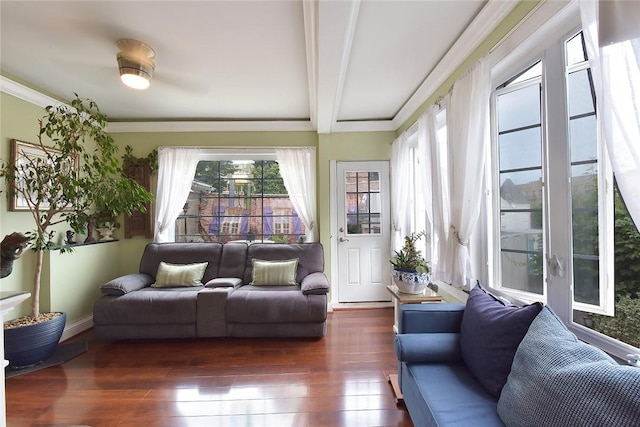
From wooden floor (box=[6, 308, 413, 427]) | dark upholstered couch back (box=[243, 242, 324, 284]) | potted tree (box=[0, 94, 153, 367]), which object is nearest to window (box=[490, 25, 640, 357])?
wooden floor (box=[6, 308, 413, 427])

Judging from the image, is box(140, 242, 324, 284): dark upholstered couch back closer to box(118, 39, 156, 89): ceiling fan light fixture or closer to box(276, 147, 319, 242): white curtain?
box(276, 147, 319, 242): white curtain

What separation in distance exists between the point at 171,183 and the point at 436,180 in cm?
317

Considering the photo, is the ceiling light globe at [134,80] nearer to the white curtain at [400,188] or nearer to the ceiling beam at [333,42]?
the ceiling beam at [333,42]

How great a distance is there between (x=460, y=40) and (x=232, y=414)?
9.55 ft

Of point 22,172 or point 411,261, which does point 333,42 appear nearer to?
point 411,261

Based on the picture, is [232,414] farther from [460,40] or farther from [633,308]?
[460,40]

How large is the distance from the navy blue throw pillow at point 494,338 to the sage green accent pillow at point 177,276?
9.09ft

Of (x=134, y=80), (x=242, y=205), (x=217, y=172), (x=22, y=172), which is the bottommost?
(x=242, y=205)

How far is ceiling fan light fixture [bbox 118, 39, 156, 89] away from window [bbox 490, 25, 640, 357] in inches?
98.9

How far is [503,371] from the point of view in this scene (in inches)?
50.8

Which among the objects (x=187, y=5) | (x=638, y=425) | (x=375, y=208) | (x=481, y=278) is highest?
(x=187, y=5)

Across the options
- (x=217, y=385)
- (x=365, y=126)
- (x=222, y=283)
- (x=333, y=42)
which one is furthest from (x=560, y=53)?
(x=222, y=283)

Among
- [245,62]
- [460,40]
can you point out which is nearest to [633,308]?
[460,40]

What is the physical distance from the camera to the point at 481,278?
199 centimetres
